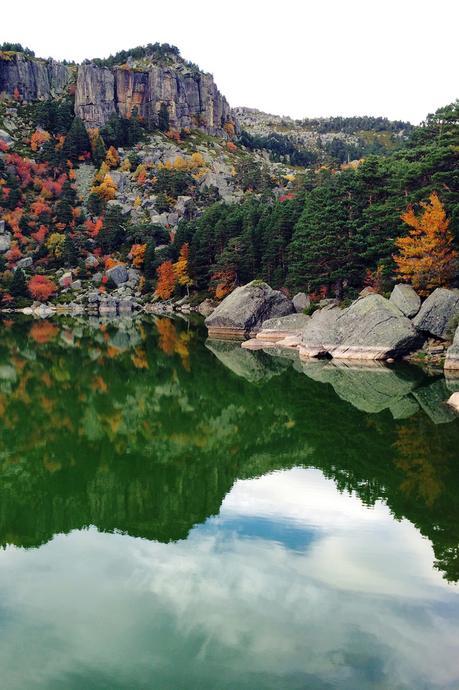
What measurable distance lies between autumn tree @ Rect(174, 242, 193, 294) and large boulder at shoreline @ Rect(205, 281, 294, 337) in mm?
34307

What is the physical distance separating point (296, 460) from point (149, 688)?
43.4ft

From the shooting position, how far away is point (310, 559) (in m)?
13.4

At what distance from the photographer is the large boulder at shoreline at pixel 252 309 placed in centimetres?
5881

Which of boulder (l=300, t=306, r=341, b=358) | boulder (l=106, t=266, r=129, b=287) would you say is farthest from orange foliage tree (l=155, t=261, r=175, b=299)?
boulder (l=300, t=306, r=341, b=358)

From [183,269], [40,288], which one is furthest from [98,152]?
[183,269]

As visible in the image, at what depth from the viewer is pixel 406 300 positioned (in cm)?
4134

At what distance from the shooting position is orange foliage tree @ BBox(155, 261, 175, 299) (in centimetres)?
9825

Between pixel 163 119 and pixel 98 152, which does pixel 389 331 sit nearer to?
pixel 98 152

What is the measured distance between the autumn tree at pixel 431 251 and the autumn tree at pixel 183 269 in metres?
54.4

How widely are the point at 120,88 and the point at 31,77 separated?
28703 mm

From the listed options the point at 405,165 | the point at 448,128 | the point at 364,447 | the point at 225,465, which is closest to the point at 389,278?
the point at 405,165

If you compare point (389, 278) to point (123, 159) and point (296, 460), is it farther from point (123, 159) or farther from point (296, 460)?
point (123, 159)

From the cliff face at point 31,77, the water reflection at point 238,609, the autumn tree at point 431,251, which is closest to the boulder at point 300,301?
the autumn tree at point 431,251

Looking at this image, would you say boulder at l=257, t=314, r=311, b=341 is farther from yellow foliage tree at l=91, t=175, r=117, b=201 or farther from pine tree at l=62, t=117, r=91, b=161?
pine tree at l=62, t=117, r=91, b=161
